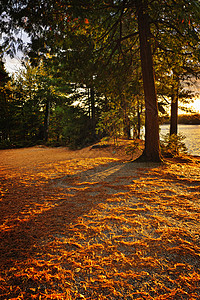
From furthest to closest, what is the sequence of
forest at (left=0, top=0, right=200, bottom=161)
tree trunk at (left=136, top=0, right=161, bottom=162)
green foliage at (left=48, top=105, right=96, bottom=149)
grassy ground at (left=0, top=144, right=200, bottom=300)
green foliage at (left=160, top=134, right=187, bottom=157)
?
green foliage at (left=48, top=105, right=96, bottom=149) → green foliage at (left=160, top=134, right=187, bottom=157) → tree trunk at (left=136, top=0, right=161, bottom=162) → forest at (left=0, top=0, right=200, bottom=161) → grassy ground at (left=0, top=144, right=200, bottom=300)

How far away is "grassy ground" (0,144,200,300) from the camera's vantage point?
1250 mm

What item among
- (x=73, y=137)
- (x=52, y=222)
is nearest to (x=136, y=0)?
(x=52, y=222)

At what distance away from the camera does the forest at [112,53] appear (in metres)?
3.56

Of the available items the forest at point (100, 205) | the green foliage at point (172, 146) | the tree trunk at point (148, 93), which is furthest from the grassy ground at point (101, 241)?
the green foliage at point (172, 146)

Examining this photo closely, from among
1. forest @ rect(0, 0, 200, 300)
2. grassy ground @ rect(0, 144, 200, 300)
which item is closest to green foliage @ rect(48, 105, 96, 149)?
forest @ rect(0, 0, 200, 300)

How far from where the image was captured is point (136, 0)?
4.04 meters

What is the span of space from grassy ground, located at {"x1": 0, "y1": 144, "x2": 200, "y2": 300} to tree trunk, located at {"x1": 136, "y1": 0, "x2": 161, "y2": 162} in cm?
191

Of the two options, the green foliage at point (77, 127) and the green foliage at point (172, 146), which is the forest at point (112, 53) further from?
the green foliage at point (172, 146)

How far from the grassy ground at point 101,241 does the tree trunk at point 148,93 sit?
1.91 metres

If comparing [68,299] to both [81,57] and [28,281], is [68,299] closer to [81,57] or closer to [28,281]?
[28,281]

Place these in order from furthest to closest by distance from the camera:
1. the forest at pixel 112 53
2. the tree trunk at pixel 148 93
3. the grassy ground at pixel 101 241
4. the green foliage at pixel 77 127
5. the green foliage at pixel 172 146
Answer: the green foliage at pixel 77 127
the green foliage at pixel 172 146
the tree trunk at pixel 148 93
the forest at pixel 112 53
the grassy ground at pixel 101 241

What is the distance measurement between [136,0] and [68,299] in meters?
5.59

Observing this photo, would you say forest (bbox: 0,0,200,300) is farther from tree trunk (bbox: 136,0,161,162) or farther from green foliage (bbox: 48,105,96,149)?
green foliage (bbox: 48,105,96,149)

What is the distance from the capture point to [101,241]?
5.80 ft
